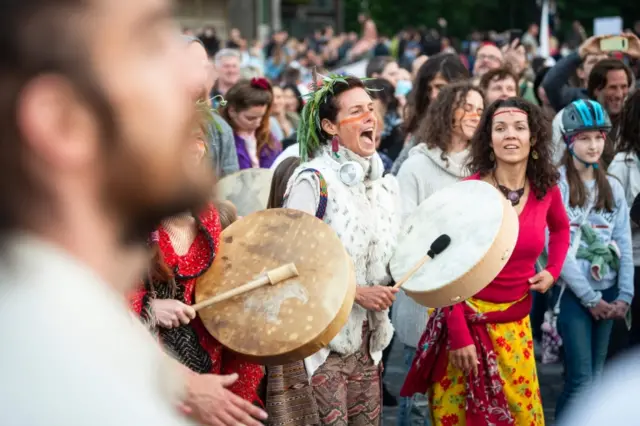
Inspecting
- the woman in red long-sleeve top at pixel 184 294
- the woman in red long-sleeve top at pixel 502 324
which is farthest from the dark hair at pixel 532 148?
the woman in red long-sleeve top at pixel 184 294

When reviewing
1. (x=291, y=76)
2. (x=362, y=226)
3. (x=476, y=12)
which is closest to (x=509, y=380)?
(x=362, y=226)

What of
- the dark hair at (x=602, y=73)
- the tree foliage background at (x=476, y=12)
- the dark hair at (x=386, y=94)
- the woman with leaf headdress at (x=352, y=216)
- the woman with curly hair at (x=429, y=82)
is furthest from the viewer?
the tree foliage background at (x=476, y=12)

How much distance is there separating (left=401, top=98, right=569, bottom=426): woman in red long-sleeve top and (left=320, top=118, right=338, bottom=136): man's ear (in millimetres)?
766

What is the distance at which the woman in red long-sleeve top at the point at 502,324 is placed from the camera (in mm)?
4301

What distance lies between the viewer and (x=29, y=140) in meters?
0.79

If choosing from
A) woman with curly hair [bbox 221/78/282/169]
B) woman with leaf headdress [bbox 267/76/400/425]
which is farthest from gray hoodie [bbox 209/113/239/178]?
woman with leaf headdress [bbox 267/76/400/425]

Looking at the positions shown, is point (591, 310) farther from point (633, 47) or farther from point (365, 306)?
point (633, 47)

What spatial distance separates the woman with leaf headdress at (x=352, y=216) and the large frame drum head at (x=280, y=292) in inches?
16.2

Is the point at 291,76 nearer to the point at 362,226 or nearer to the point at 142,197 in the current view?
the point at 362,226

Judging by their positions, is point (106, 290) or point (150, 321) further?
point (150, 321)

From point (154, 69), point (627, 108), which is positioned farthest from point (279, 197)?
point (154, 69)

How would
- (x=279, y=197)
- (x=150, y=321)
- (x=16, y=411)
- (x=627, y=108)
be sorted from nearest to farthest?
1. (x=16, y=411)
2. (x=150, y=321)
3. (x=279, y=197)
4. (x=627, y=108)

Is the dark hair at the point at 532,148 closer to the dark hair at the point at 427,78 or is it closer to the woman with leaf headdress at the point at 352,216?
the woman with leaf headdress at the point at 352,216

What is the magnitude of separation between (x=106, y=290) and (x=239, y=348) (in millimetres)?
2378
